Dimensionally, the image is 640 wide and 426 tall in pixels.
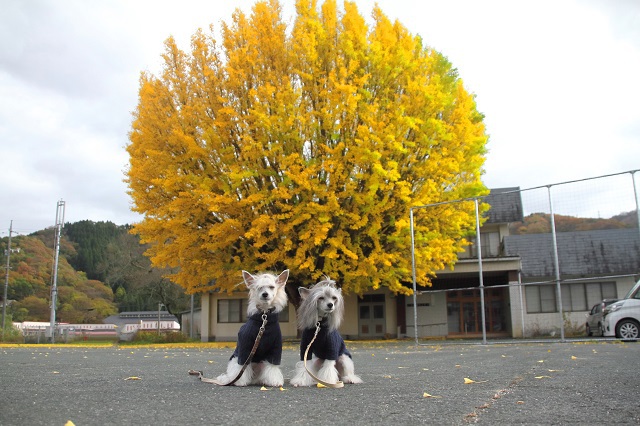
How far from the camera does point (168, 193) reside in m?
19.0

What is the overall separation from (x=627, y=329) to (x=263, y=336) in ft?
46.4

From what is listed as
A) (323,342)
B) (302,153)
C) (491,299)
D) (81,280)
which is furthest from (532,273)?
(81,280)

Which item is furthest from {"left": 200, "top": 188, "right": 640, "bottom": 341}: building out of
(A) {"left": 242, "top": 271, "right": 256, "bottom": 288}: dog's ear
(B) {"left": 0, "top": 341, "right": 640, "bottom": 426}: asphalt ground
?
(A) {"left": 242, "top": 271, "right": 256, "bottom": 288}: dog's ear

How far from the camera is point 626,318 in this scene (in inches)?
631

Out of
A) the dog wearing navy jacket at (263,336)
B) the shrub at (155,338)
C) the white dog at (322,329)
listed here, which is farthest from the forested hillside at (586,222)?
the shrub at (155,338)

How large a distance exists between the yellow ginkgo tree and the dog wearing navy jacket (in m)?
11.2

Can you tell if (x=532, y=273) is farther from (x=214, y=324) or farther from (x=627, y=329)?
(x=214, y=324)

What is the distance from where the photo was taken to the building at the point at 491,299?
19609mm

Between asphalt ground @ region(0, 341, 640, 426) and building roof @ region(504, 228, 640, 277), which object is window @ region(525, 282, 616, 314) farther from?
asphalt ground @ region(0, 341, 640, 426)

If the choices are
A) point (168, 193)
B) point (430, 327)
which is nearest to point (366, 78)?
point (168, 193)

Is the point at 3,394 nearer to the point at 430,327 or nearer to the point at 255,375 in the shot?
the point at 255,375

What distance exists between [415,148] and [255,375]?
1445cm

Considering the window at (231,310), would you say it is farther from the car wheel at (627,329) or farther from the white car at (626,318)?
the car wheel at (627,329)

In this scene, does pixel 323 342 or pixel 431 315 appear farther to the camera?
pixel 431 315
